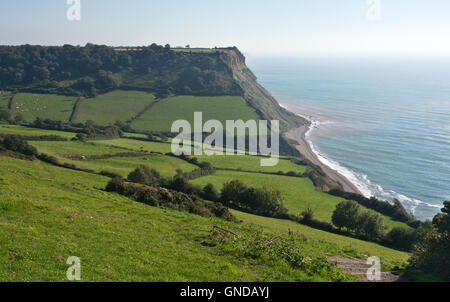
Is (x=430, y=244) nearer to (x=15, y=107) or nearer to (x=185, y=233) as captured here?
(x=185, y=233)

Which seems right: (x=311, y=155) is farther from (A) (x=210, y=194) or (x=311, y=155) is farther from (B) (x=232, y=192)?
(A) (x=210, y=194)

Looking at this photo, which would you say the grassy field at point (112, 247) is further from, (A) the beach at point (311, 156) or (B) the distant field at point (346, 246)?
(A) the beach at point (311, 156)

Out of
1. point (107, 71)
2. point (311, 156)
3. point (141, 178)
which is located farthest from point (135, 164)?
point (107, 71)

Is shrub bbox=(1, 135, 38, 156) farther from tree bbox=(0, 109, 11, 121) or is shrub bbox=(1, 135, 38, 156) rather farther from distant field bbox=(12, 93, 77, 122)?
distant field bbox=(12, 93, 77, 122)

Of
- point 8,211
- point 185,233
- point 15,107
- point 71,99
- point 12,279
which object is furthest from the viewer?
point 71,99

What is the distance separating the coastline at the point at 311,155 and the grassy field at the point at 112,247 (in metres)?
65.8

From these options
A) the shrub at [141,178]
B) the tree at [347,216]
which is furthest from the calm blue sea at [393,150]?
the shrub at [141,178]

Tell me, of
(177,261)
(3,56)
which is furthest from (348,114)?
(3,56)

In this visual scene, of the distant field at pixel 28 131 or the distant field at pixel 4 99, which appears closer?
the distant field at pixel 28 131

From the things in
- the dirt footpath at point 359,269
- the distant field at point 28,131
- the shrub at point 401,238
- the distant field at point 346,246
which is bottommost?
the shrub at point 401,238

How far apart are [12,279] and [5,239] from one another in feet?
18.6

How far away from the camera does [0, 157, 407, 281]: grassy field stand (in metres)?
16.8

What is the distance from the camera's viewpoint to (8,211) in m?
24.6

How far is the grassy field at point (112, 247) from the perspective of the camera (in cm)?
1684
